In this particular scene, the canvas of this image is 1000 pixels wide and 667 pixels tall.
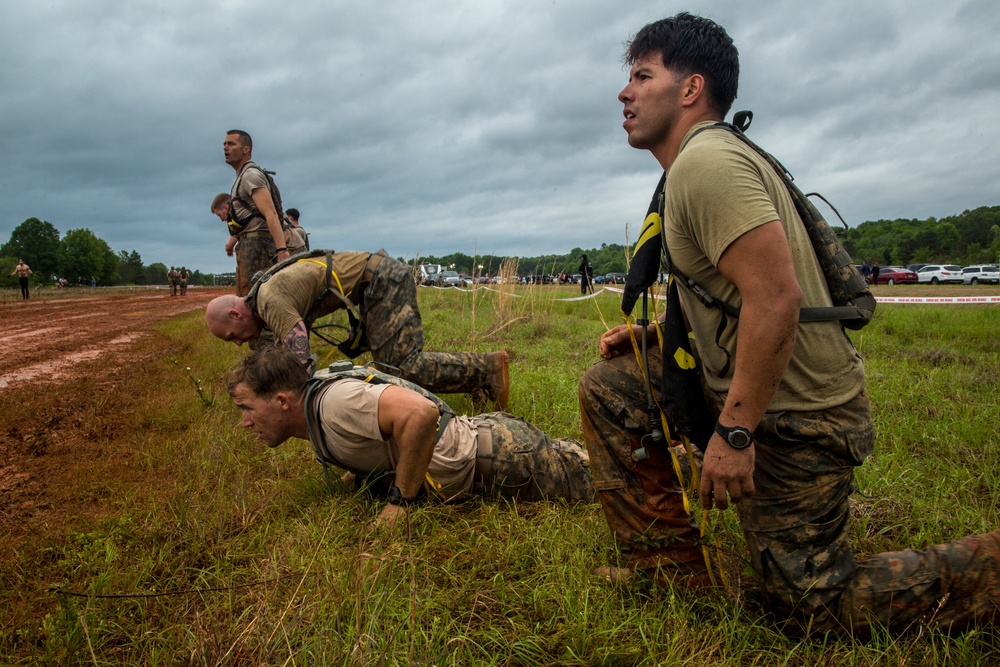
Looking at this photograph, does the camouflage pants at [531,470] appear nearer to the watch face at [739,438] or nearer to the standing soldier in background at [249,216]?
the watch face at [739,438]

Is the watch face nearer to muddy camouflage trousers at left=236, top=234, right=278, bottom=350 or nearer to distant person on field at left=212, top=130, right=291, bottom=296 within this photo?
distant person on field at left=212, top=130, right=291, bottom=296

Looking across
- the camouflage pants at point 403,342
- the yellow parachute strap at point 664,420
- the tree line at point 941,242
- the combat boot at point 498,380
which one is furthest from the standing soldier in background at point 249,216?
the tree line at point 941,242

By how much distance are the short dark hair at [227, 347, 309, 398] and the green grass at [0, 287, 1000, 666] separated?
59 centimetres

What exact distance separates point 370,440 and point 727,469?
1.50m

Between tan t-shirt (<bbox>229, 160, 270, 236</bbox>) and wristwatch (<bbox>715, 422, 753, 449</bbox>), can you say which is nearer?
wristwatch (<bbox>715, 422, 753, 449</bbox>)

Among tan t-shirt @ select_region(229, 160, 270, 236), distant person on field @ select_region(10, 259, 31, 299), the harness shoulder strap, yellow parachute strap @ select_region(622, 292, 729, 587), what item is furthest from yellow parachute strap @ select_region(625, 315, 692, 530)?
distant person on field @ select_region(10, 259, 31, 299)

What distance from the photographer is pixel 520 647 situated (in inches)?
69.3

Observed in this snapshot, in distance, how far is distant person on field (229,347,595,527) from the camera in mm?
2488

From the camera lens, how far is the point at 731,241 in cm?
154

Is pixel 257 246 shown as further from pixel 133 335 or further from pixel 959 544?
pixel 133 335

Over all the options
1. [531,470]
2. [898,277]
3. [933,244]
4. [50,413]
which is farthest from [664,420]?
[933,244]

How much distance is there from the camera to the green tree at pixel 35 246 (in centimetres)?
9125

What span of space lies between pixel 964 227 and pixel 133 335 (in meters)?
85.9

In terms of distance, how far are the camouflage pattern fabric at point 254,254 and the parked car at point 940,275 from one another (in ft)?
142
